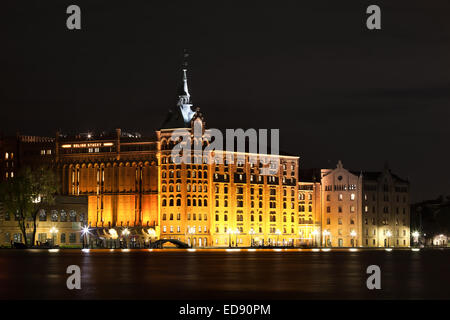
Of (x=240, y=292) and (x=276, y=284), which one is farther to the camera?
(x=276, y=284)
